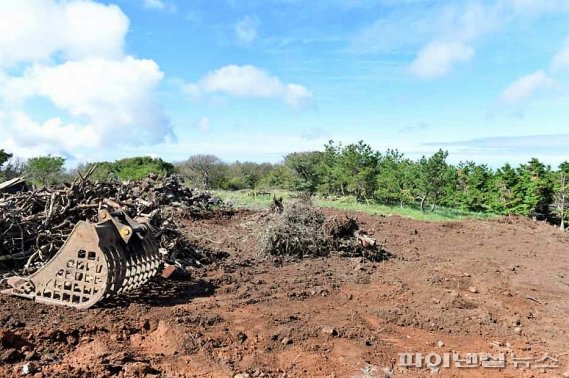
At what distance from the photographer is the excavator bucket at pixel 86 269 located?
16.3ft

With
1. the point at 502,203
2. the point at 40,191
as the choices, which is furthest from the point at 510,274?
A: the point at 502,203

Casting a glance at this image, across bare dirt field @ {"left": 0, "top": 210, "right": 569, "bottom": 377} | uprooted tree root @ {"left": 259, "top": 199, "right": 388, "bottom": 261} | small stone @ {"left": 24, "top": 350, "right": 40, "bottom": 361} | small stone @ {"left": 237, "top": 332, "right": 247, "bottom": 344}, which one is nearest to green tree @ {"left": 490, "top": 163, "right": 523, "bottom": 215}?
bare dirt field @ {"left": 0, "top": 210, "right": 569, "bottom": 377}

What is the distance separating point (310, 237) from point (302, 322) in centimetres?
346

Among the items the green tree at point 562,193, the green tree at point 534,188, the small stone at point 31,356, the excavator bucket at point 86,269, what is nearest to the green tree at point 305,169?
the green tree at point 534,188

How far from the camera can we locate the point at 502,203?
19.3 meters

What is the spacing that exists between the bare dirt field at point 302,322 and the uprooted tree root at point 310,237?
0.35m

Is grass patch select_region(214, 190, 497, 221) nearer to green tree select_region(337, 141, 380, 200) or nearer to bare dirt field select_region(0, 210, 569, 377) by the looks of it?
green tree select_region(337, 141, 380, 200)

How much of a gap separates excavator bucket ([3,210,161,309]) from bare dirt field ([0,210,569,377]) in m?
0.17

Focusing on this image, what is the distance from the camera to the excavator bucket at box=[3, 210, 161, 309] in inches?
195

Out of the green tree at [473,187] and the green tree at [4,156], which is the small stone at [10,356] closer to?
the green tree at [4,156]

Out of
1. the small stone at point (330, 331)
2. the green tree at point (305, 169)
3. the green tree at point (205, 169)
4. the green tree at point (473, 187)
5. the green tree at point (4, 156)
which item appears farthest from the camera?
the green tree at point (205, 169)

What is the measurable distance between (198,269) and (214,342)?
2.91 m

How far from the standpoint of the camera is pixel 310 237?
8.55m

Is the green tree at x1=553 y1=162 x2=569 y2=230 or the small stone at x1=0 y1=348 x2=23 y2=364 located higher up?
the green tree at x1=553 y1=162 x2=569 y2=230
